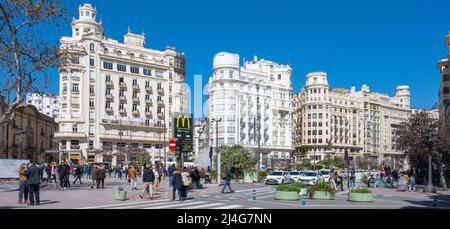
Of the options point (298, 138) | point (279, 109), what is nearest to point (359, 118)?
point (298, 138)

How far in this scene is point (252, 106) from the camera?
98938 millimetres

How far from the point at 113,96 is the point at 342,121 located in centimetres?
6522

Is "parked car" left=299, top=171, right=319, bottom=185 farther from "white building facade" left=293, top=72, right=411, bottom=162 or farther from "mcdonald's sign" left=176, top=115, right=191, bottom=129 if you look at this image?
"white building facade" left=293, top=72, right=411, bottom=162

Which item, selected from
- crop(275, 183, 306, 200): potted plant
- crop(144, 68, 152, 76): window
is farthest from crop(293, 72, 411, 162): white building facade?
crop(275, 183, 306, 200): potted plant

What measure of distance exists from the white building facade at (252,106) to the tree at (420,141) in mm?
50527

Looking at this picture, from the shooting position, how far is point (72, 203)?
1962cm

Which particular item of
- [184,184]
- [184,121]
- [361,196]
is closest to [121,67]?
[184,121]

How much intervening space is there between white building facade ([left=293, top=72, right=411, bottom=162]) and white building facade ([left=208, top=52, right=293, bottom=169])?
1251cm

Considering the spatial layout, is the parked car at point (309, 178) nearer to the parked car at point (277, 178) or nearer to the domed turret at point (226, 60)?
the parked car at point (277, 178)

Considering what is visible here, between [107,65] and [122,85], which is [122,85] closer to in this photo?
[122,85]

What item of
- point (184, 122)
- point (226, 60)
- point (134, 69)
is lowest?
point (184, 122)

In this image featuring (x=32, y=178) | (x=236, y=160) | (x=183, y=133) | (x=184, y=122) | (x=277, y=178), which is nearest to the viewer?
(x=32, y=178)

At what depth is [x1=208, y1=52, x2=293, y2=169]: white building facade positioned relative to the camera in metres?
94.9

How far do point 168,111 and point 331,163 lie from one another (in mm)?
31544
